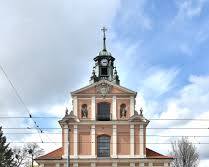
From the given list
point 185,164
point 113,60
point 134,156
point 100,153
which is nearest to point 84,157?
point 100,153

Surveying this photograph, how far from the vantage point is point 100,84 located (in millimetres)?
51562

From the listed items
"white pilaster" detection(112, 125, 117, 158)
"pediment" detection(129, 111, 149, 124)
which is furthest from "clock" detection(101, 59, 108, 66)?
"white pilaster" detection(112, 125, 117, 158)

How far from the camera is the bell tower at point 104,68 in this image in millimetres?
54178

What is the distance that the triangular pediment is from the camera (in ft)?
169

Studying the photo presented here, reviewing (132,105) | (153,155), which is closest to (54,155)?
(132,105)

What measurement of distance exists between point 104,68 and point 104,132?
8143 millimetres

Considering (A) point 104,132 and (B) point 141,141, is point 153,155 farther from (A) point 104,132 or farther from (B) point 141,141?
(A) point 104,132

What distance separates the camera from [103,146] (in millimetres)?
50938

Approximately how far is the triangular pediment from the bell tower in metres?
2.21

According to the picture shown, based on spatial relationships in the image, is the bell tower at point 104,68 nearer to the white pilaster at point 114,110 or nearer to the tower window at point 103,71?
the tower window at point 103,71

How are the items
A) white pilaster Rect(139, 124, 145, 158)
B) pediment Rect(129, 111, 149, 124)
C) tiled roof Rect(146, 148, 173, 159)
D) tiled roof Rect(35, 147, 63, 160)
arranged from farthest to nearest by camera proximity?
pediment Rect(129, 111, 149, 124) → white pilaster Rect(139, 124, 145, 158) → tiled roof Rect(146, 148, 173, 159) → tiled roof Rect(35, 147, 63, 160)

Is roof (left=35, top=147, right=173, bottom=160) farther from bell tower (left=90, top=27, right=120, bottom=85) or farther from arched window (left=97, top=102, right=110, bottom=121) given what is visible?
bell tower (left=90, top=27, right=120, bottom=85)

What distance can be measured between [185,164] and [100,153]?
15.7 metres

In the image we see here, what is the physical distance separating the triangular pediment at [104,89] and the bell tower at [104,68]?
7.26 ft
